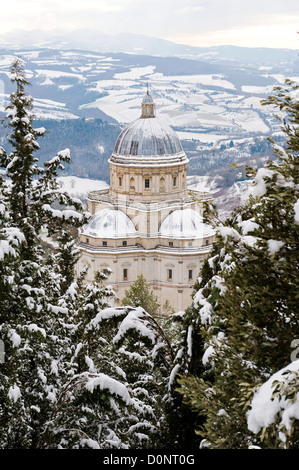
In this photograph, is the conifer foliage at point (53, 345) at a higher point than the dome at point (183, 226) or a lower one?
lower

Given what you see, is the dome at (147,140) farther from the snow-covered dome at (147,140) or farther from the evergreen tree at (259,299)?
the evergreen tree at (259,299)

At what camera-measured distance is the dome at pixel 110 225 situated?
50.3 metres

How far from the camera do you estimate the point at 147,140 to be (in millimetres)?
53969

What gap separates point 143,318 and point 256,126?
15273cm

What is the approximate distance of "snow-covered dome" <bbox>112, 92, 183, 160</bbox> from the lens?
176 ft

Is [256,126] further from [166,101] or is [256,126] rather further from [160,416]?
[160,416]

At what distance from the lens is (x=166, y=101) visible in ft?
522

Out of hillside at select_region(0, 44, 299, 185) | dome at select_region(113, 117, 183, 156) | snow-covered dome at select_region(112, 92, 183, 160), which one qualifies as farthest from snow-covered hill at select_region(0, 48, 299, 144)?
dome at select_region(113, 117, 183, 156)

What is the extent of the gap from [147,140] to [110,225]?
25.8 feet

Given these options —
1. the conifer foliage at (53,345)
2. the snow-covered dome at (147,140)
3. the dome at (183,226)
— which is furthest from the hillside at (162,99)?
the conifer foliage at (53,345)

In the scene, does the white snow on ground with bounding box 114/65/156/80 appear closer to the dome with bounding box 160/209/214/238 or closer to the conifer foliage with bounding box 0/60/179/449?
the dome with bounding box 160/209/214/238

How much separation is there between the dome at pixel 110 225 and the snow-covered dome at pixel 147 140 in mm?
5369

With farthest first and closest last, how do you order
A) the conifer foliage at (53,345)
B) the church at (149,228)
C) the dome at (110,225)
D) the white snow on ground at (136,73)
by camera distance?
the white snow on ground at (136,73)
the dome at (110,225)
the church at (149,228)
the conifer foliage at (53,345)
